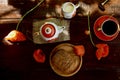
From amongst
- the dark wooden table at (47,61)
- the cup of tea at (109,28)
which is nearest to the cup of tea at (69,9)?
the dark wooden table at (47,61)

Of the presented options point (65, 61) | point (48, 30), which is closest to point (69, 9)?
point (48, 30)

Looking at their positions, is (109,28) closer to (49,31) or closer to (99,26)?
(99,26)

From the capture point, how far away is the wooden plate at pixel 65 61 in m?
2.12

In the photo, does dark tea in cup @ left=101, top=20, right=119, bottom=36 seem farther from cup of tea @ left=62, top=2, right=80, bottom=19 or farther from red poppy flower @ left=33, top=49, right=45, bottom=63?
red poppy flower @ left=33, top=49, right=45, bottom=63

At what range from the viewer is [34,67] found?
214 cm

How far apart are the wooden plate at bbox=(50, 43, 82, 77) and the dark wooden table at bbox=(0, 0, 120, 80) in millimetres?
22

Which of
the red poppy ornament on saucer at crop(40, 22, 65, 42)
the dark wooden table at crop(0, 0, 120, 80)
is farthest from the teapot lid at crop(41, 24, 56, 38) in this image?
the dark wooden table at crop(0, 0, 120, 80)

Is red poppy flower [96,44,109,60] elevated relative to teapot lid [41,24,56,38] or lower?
lower

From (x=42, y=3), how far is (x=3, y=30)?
0.26 m

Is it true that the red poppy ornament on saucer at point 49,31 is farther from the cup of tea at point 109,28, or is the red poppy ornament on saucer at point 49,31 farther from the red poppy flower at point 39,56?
the cup of tea at point 109,28

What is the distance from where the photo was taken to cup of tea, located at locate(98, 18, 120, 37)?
2064 mm

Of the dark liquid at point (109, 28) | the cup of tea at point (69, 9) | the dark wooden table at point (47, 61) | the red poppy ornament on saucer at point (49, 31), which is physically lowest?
the dark wooden table at point (47, 61)

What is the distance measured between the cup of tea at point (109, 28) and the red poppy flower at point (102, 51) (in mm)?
68

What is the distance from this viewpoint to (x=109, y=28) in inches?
81.8
